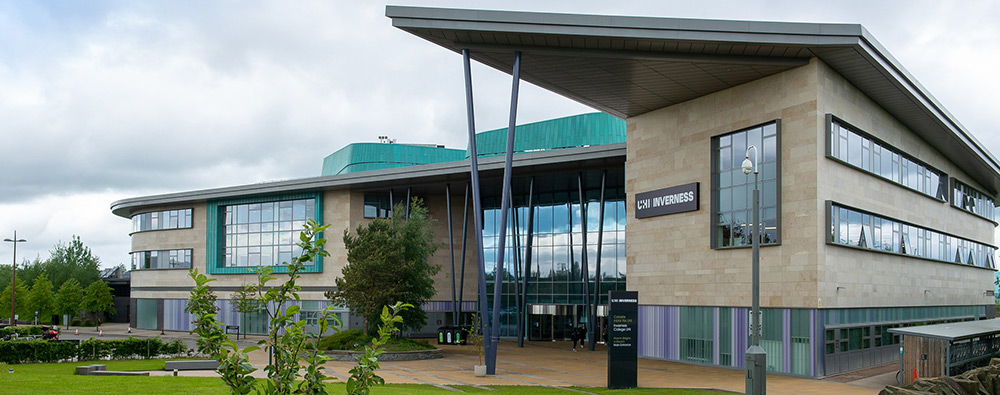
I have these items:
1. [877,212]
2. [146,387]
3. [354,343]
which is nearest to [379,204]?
[354,343]

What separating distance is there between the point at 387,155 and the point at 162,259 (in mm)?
24502

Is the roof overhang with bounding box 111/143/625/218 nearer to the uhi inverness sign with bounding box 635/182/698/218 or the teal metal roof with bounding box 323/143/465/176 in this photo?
the uhi inverness sign with bounding box 635/182/698/218

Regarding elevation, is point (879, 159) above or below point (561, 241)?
above

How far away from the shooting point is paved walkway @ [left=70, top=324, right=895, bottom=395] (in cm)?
2491

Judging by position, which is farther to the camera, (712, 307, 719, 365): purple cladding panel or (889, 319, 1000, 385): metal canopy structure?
(712, 307, 719, 365): purple cladding panel

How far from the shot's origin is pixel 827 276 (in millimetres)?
27297

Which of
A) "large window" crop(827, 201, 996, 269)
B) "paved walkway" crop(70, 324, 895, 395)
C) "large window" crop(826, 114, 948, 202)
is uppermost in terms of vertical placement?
"large window" crop(826, 114, 948, 202)

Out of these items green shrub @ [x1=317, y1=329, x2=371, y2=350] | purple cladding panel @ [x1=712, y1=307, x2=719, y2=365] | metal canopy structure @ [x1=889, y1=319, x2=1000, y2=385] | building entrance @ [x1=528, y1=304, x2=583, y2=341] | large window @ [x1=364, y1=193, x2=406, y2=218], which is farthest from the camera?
large window @ [x1=364, y1=193, x2=406, y2=218]

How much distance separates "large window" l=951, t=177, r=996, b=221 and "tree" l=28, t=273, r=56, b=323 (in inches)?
2678

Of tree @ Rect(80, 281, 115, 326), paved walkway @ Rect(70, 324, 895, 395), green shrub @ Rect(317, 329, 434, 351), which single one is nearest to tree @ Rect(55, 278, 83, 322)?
tree @ Rect(80, 281, 115, 326)

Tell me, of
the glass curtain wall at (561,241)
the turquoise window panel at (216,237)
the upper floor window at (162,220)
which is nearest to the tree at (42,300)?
the upper floor window at (162,220)

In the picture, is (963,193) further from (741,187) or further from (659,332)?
(659,332)

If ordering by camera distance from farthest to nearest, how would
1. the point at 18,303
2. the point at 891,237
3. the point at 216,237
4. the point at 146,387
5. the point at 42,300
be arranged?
A: the point at 18,303, the point at 42,300, the point at 216,237, the point at 891,237, the point at 146,387

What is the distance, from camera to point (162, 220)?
60.1m
